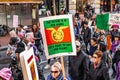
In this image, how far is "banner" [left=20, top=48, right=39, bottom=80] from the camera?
3.96m

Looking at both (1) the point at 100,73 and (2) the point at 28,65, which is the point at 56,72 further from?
(2) the point at 28,65

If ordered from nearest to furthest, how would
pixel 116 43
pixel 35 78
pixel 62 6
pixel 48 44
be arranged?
pixel 35 78
pixel 48 44
pixel 116 43
pixel 62 6

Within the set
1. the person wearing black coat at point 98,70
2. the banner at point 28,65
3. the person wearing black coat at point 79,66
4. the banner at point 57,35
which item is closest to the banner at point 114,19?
the person wearing black coat at point 79,66

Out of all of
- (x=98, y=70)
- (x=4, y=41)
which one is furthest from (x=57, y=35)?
(x=4, y=41)

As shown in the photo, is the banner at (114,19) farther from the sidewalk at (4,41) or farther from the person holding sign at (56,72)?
the person holding sign at (56,72)

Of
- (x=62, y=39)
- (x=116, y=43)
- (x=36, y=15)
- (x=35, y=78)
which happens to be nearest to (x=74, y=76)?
(x=62, y=39)

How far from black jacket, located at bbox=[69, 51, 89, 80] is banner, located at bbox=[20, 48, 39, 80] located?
10.1 feet

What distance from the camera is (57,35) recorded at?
6520 mm

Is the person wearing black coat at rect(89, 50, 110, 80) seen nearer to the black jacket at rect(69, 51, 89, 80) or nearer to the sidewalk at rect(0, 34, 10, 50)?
the black jacket at rect(69, 51, 89, 80)

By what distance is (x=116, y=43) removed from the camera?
→ 11.4 meters

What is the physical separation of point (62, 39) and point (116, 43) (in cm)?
517

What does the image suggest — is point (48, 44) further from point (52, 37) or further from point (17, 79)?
point (17, 79)

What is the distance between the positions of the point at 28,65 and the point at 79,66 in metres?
3.40

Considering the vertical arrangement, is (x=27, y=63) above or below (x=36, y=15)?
above
